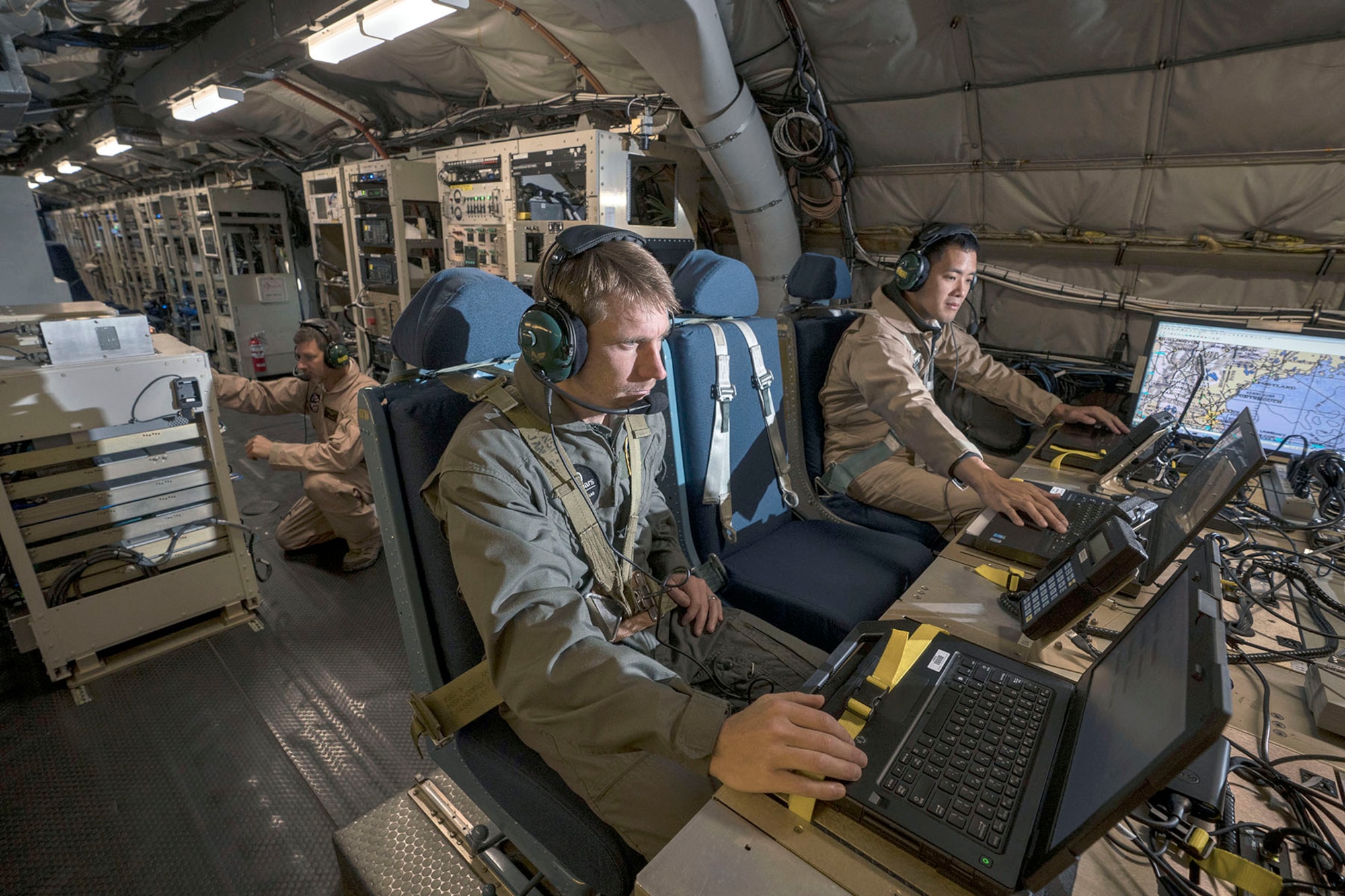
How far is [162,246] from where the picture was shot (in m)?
8.97

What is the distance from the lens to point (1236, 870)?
0.71 metres

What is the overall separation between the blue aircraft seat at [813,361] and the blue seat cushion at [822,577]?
0.75 feet

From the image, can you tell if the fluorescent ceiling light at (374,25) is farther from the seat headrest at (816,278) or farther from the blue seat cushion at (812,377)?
the blue seat cushion at (812,377)

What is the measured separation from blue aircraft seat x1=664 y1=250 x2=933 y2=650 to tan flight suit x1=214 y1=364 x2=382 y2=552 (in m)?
1.78

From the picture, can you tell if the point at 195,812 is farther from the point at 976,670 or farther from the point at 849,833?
the point at 976,670

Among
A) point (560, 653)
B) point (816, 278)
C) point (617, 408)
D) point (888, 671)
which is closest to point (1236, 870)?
point (888, 671)

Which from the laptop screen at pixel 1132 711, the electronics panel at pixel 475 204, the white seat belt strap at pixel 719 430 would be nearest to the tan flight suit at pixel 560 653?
the laptop screen at pixel 1132 711

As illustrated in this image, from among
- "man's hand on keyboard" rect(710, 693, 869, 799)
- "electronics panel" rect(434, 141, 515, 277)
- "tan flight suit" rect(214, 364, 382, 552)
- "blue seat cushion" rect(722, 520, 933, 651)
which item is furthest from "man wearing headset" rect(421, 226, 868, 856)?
"electronics panel" rect(434, 141, 515, 277)

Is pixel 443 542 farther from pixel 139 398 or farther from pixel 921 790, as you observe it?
pixel 139 398

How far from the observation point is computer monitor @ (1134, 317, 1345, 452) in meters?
1.86

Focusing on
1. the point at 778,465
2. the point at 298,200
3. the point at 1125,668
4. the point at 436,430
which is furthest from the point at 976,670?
the point at 298,200

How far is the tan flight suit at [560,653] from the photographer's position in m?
0.92

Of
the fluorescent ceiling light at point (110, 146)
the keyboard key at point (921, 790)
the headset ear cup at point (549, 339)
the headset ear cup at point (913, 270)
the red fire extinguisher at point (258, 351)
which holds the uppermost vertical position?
the fluorescent ceiling light at point (110, 146)

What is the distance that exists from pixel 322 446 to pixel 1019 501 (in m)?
2.85
